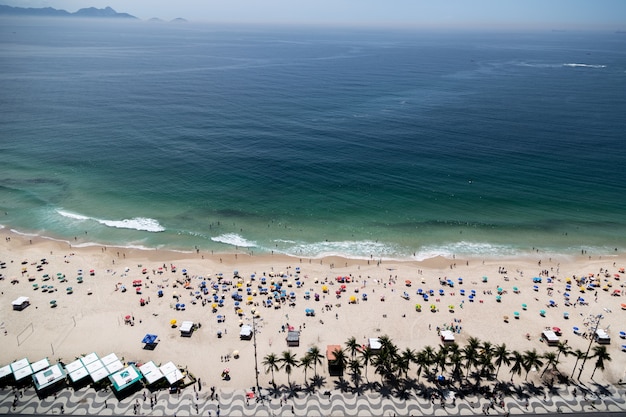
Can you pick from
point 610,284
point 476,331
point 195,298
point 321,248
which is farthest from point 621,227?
point 195,298

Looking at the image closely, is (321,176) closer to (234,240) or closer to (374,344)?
(234,240)

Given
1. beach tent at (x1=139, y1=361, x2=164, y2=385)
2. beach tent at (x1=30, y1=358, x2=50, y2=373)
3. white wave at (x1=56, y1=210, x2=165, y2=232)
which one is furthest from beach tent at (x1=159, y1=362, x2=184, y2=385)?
→ white wave at (x1=56, y1=210, x2=165, y2=232)

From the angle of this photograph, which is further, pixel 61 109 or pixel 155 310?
pixel 61 109

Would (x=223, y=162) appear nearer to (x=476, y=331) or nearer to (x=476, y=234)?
(x=476, y=234)

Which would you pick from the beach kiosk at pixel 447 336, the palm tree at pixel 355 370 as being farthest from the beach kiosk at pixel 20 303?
the beach kiosk at pixel 447 336

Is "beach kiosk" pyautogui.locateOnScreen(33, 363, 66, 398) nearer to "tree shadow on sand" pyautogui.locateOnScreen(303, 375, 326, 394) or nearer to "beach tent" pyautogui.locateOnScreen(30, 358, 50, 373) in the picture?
"beach tent" pyautogui.locateOnScreen(30, 358, 50, 373)

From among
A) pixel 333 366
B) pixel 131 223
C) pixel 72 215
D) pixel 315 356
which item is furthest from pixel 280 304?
pixel 72 215
